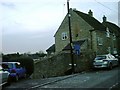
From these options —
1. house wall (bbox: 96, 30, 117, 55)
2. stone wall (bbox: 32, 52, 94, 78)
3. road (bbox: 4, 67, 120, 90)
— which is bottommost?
road (bbox: 4, 67, 120, 90)

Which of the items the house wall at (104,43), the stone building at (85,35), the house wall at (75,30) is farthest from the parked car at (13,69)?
the house wall at (75,30)

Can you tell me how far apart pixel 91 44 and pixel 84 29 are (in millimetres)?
2974

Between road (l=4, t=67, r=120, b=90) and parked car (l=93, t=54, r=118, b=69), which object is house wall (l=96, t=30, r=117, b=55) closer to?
parked car (l=93, t=54, r=118, b=69)

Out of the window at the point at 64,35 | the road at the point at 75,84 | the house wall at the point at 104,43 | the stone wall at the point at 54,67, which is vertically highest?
the window at the point at 64,35

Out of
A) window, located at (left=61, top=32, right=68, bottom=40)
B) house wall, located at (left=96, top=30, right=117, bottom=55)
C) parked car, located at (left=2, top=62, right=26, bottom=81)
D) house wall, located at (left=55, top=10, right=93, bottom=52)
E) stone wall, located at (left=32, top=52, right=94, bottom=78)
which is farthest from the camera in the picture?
window, located at (left=61, top=32, right=68, bottom=40)

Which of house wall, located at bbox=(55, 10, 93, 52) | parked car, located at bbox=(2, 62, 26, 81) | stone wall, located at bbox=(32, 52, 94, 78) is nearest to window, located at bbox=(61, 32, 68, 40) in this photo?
house wall, located at bbox=(55, 10, 93, 52)

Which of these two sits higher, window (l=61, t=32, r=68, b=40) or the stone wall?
window (l=61, t=32, r=68, b=40)

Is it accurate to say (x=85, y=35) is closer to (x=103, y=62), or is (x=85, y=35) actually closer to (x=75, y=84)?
(x=103, y=62)

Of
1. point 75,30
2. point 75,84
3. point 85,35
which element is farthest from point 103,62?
point 75,30

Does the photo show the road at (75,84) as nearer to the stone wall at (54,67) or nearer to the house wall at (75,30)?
the stone wall at (54,67)

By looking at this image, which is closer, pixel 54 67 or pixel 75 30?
pixel 54 67

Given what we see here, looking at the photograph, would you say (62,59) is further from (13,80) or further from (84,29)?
(84,29)

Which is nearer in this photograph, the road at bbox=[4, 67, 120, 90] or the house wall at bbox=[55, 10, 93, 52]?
the road at bbox=[4, 67, 120, 90]

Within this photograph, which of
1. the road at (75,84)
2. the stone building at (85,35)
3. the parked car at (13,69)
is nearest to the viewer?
the road at (75,84)
